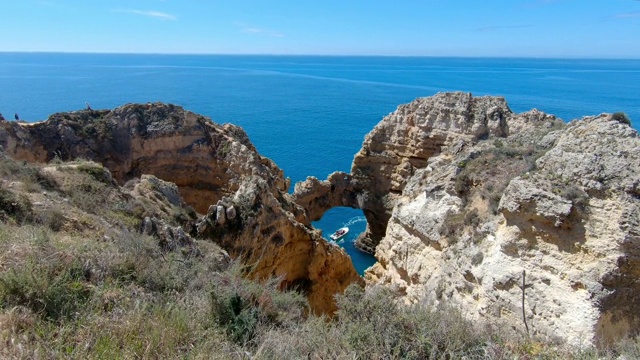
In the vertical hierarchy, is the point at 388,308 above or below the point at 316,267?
above

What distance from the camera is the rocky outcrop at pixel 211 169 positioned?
14719 mm

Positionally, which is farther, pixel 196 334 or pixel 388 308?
pixel 388 308

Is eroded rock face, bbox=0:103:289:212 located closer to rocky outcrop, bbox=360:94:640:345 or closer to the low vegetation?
rocky outcrop, bbox=360:94:640:345

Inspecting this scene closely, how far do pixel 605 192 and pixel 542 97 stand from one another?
270 feet

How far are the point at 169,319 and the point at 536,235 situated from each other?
8.12 meters

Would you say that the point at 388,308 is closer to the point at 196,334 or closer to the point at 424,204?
the point at 196,334

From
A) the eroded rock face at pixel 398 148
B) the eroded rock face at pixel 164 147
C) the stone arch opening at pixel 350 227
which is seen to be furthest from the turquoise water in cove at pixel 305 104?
the eroded rock face at pixel 164 147

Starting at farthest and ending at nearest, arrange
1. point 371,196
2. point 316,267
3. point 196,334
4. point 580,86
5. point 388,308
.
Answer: point 580,86, point 371,196, point 316,267, point 388,308, point 196,334

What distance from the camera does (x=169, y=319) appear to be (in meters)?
4.70

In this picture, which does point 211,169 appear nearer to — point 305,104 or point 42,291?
point 42,291

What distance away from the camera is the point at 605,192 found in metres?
9.18

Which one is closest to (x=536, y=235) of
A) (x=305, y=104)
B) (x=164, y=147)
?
(x=164, y=147)

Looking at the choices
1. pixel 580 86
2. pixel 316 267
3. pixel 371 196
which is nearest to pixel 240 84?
pixel 580 86

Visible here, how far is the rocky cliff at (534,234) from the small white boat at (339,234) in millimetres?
18095
